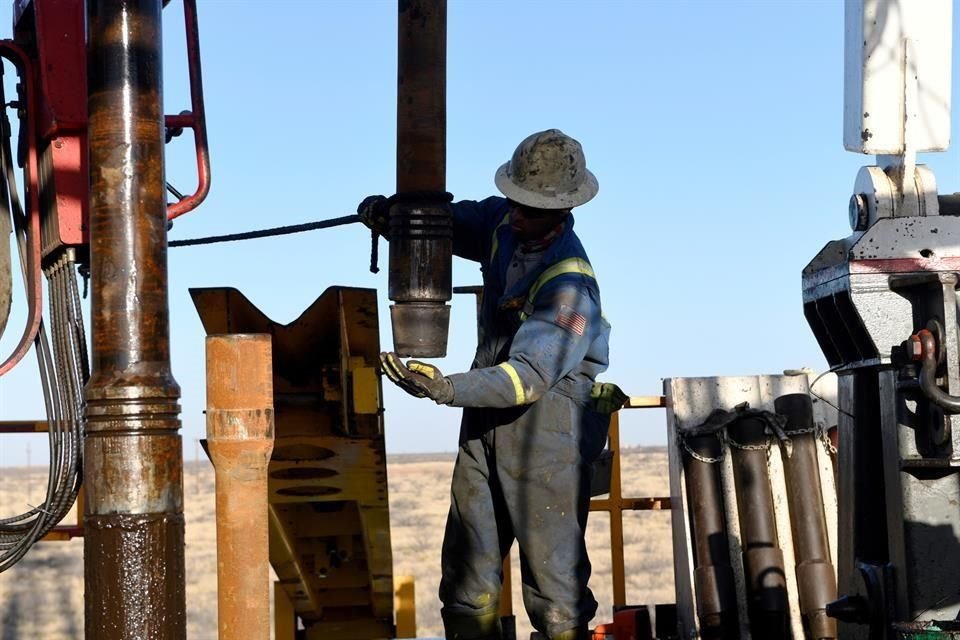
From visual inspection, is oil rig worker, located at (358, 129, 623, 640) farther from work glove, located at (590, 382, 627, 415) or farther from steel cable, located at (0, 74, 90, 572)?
steel cable, located at (0, 74, 90, 572)

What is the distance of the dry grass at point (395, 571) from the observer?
24.4 metres

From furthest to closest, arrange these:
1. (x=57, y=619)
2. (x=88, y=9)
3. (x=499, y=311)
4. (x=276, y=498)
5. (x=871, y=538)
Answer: (x=57, y=619) → (x=276, y=498) → (x=499, y=311) → (x=871, y=538) → (x=88, y=9)

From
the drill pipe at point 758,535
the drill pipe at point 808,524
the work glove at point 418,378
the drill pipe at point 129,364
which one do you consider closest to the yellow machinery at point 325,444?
the work glove at point 418,378

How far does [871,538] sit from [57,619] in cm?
2116

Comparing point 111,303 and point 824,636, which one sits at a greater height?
point 111,303

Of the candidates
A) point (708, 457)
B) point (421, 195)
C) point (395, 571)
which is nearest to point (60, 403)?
point (421, 195)

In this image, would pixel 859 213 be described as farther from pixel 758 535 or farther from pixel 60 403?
pixel 60 403

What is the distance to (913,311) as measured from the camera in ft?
19.0

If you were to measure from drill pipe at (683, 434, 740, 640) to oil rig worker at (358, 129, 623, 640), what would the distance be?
4.09ft

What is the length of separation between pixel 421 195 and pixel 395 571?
79.9 ft

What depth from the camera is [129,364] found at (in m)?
5.28

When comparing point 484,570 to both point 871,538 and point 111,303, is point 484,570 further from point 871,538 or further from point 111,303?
point 111,303

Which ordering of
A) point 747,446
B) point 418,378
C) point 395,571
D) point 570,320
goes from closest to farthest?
point 418,378
point 570,320
point 747,446
point 395,571

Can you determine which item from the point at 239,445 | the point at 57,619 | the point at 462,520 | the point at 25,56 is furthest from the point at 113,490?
the point at 57,619
